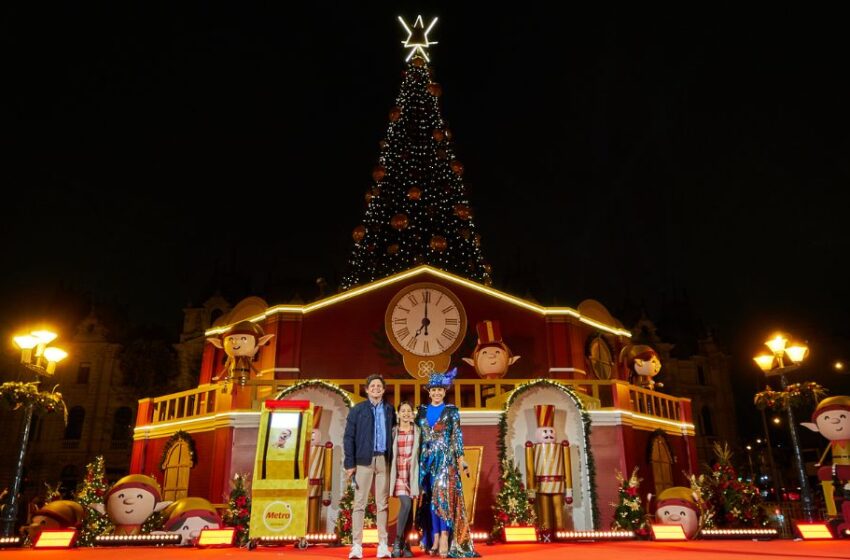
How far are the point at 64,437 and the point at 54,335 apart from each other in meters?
28.0

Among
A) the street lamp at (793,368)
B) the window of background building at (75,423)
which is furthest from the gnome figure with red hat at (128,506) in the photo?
the window of background building at (75,423)

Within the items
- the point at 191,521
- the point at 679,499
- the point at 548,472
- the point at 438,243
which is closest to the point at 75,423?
the point at 438,243

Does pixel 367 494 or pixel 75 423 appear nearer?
pixel 367 494

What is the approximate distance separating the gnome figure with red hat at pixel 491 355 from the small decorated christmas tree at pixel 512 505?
3702 mm

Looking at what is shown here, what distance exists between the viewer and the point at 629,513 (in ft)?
43.4

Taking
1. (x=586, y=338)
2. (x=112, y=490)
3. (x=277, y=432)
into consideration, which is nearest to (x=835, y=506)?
(x=586, y=338)

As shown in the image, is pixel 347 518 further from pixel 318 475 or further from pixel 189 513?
pixel 189 513

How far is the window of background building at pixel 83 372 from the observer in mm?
37906

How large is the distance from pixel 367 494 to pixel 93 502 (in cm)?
782

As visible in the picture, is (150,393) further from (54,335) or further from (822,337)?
(822,337)

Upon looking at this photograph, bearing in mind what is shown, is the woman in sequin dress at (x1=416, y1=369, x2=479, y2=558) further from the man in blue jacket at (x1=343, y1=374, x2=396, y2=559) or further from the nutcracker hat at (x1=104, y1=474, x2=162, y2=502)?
the nutcracker hat at (x1=104, y1=474, x2=162, y2=502)

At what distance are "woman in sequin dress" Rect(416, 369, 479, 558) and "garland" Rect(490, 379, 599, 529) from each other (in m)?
5.66

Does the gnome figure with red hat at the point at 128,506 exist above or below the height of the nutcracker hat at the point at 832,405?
below

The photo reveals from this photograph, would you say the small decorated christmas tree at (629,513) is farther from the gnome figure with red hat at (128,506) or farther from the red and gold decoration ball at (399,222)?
the red and gold decoration ball at (399,222)
